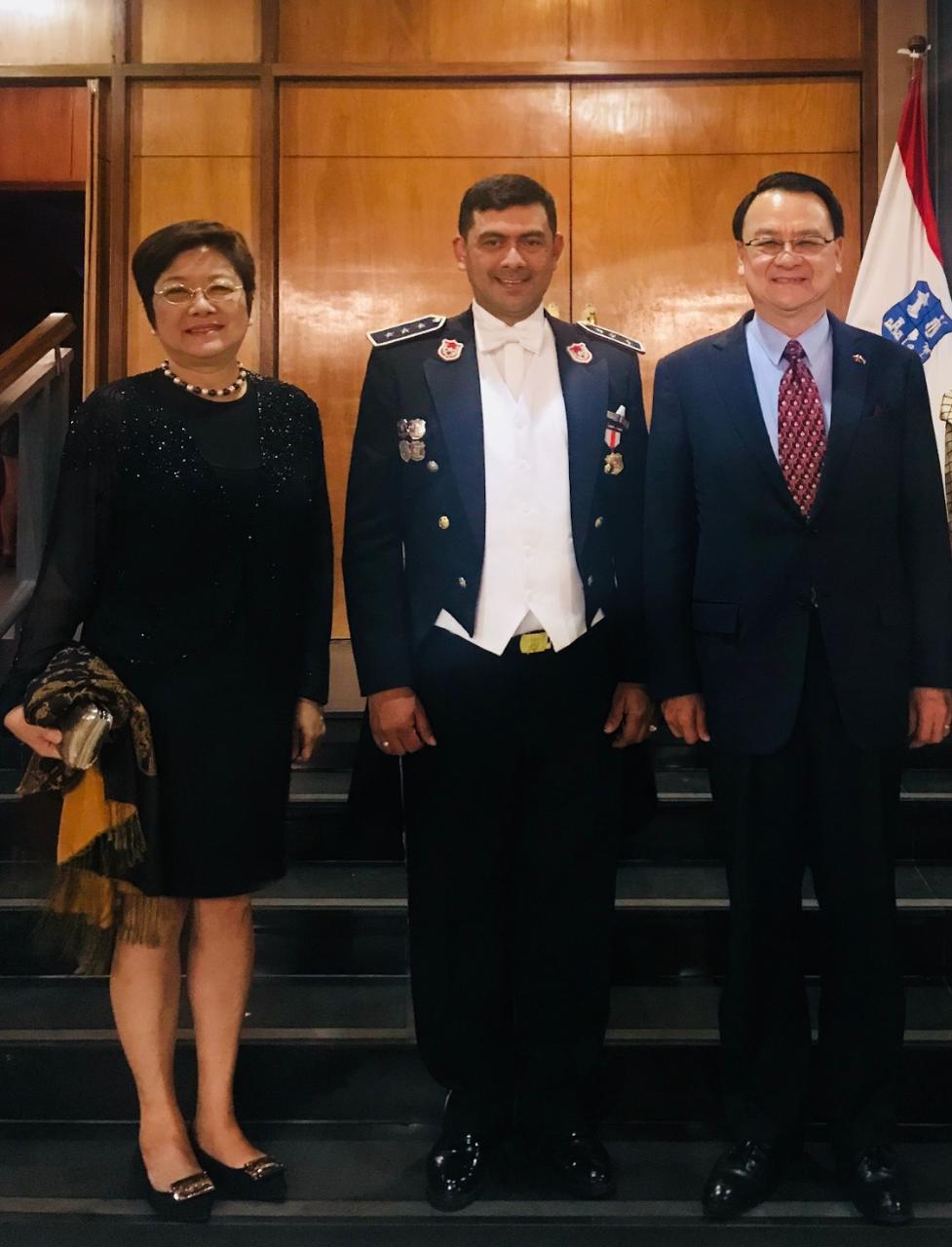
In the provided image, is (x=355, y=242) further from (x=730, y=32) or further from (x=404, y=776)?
(x=404, y=776)

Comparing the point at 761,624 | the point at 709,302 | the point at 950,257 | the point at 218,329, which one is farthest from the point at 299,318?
the point at 761,624

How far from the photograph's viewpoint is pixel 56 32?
15.5ft

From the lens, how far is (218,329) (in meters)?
1.97

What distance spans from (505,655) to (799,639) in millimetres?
458

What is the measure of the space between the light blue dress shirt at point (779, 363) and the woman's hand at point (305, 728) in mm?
869

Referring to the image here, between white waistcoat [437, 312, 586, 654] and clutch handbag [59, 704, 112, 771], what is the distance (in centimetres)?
54

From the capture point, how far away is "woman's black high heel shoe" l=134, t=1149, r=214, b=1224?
6.55ft

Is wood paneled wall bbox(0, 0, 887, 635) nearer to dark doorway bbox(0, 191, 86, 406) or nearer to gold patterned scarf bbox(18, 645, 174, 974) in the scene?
gold patterned scarf bbox(18, 645, 174, 974)

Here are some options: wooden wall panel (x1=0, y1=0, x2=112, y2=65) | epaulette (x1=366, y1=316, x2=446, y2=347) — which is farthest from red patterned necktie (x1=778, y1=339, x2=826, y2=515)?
wooden wall panel (x1=0, y1=0, x2=112, y2=65)

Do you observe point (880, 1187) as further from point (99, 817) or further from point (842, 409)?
point (99, 817)

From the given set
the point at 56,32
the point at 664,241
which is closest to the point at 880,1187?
the point at 664,241

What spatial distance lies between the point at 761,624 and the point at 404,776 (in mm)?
631

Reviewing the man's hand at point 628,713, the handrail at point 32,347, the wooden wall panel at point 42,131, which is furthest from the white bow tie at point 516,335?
the wooden wall panel at point 42,131

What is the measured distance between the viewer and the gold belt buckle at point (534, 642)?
1.98m
